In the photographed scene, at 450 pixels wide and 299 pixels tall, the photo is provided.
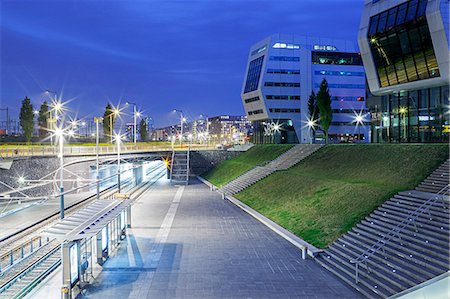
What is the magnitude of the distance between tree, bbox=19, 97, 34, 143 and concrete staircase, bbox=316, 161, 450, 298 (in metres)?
65.8

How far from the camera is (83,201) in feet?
129

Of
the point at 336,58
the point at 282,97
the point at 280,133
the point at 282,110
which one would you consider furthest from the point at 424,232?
the point at 336,58

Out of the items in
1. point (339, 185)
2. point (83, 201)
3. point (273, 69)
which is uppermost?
point (273, 69)

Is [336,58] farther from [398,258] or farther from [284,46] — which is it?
[398,258]

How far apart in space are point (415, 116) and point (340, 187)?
52.1 ft

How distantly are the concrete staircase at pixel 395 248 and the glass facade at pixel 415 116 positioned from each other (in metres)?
17.0

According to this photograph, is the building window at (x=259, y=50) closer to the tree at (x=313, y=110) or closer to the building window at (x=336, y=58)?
the building window at (x=336, y=58)

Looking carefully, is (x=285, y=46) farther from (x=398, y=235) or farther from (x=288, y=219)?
(x=398, y=235)

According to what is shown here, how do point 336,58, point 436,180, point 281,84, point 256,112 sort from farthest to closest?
point 336,58
point 256,112
point 281,84
point 436,180

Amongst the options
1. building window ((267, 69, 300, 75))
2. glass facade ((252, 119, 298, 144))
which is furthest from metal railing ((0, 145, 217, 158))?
building window ((267, 69, 300, 75))

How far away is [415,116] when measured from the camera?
36188 mm

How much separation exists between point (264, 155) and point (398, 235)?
40780 mm

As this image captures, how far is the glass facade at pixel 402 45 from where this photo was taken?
31531mm

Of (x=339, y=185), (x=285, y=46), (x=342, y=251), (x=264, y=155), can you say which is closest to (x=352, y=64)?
(x=285, y=46)
